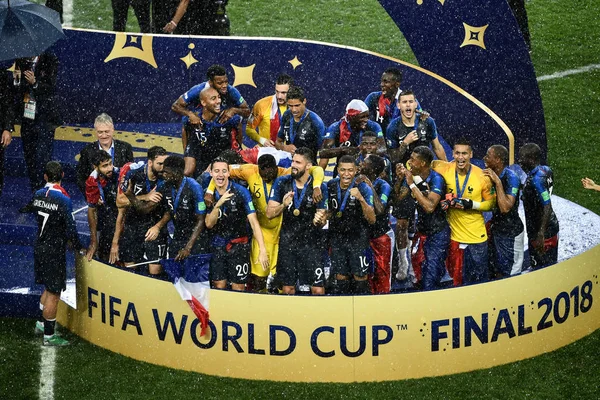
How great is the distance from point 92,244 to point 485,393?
126 inches

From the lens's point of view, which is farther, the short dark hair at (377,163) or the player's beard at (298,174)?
the short dark hair at (377,163)

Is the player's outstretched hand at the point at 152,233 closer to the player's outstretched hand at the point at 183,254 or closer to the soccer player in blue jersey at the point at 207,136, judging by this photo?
the player's outstretched hand at the point at 183,254

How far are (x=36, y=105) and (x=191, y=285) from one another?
2.67 m

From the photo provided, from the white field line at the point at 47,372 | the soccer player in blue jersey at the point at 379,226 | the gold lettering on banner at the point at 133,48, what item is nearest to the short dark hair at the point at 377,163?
the soccer player in blue jersey at the point at 379,226

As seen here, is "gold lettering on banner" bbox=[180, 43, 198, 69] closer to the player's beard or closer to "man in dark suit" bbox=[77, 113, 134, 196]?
"man in dark suit" bbox=[77, 113, 134, 196]

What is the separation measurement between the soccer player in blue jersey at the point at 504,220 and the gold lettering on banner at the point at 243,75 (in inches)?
144

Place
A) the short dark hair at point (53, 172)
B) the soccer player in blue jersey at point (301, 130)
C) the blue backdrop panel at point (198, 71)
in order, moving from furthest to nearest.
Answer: the blue backdrop panel at point (198, 71)
the soccer player in blue jersey at point (301, 130)
the short dark hair at point (53, 172)

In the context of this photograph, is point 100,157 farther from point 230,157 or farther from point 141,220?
point 230,157

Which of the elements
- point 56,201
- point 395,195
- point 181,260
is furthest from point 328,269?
point 56,201

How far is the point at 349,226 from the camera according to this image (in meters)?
9.66

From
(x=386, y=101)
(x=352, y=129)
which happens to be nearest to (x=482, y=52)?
(x=386, y=101)

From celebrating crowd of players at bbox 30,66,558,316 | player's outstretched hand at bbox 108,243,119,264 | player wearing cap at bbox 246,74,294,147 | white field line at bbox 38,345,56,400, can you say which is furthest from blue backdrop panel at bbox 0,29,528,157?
white field line at bbox 38,345,56,400

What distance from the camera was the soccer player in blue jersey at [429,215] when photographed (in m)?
9.79

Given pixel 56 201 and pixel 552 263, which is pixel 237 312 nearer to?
pixel 56 201
